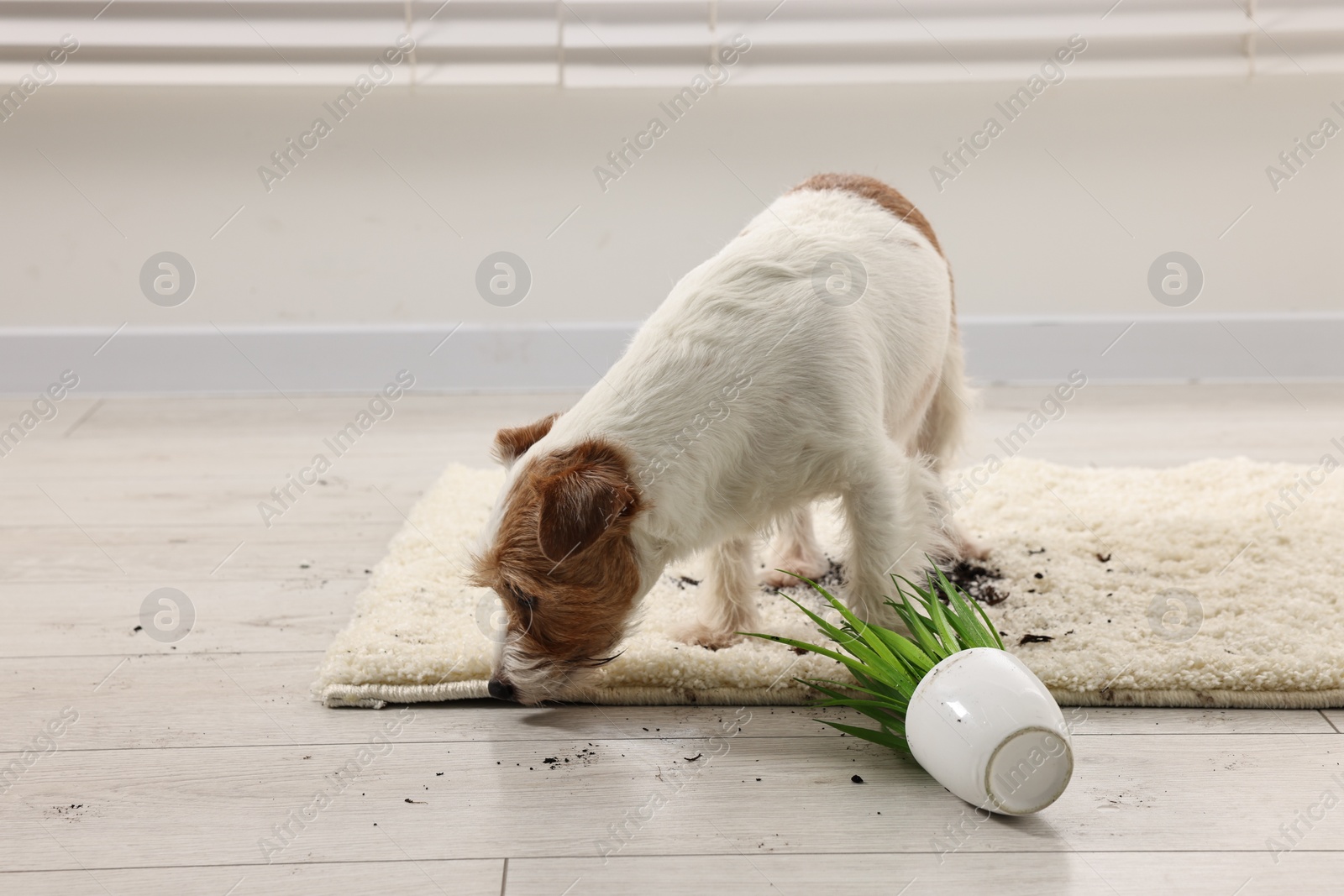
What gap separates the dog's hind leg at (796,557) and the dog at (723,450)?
0.38 meters

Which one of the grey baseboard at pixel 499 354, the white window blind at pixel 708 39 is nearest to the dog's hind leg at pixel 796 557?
the grey baseboard at pixel 499 354

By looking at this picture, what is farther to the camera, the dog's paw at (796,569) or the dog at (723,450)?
the dog's paw at (796,569)

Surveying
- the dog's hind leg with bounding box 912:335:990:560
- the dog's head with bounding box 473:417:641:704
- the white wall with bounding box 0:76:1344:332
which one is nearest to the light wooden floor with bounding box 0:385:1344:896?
the dog's head with bounding box 473:417:641:704

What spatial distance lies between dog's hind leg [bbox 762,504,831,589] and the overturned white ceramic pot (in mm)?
835

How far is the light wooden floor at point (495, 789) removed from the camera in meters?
1.42

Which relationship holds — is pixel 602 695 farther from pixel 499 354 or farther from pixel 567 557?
pixel 499 354

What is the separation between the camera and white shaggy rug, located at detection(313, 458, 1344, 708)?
1.85 m

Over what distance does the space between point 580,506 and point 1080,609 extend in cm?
111

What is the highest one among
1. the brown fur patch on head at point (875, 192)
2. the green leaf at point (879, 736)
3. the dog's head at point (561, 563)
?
the brown fur patch on head at point (875, 192)

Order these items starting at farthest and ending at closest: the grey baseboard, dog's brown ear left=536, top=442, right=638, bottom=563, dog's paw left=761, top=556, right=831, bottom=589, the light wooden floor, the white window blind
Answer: the grey baseboard, the white window blind, dog's paw left=761, top=556, right=831, bottom=589, dog's brown ear left=536, top=442, right=638, bottom=563, the light wooden floor

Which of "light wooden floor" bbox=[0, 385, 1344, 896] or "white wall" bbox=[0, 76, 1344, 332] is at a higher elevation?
"white wall" bbox=[0, 76, 1344, 332]

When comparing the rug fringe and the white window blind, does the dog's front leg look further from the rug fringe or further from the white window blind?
the white window blind

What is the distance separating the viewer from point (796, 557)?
2.41 m

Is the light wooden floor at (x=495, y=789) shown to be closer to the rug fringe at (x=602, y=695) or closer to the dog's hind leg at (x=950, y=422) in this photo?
the rug fringe at (x=602, y=695)
